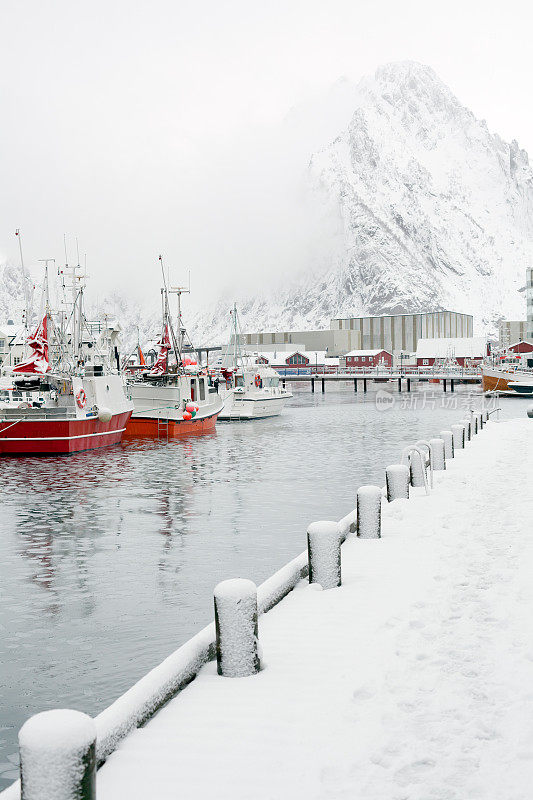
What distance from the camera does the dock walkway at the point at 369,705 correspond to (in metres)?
5.65

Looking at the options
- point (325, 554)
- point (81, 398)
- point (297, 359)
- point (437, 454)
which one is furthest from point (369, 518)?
point (297, 359)

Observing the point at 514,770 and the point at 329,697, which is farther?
the point at 329,697

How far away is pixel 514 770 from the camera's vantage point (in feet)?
18.8

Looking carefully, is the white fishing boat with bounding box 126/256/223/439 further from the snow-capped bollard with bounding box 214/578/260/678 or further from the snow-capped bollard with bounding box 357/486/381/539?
the snow-capped bollard with bounding box 214/578/260/678

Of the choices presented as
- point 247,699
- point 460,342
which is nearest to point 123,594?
point 247,699

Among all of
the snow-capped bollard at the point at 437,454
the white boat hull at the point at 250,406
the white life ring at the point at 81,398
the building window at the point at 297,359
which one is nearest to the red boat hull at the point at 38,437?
the white life ring at the point at 81,398

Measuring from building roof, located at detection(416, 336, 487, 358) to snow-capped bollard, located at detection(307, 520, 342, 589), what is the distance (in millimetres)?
157625

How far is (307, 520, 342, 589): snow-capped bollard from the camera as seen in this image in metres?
10.5

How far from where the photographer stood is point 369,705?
22.6 feet

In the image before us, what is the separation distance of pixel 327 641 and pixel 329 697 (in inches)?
59.2

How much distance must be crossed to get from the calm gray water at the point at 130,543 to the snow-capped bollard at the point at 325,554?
95.8 inches

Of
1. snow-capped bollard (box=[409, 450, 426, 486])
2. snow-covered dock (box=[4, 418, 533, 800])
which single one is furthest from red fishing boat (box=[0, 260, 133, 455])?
snow-covered dock (box=[4, 418, 533, 800])

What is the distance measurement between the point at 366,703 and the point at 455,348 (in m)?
165

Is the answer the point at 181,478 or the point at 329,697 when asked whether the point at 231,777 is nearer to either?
the point at 329,697
